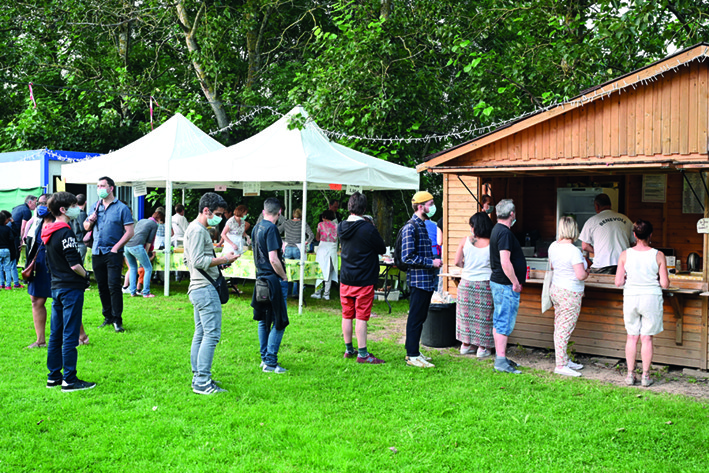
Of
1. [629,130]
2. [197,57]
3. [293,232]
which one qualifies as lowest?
[293,232]

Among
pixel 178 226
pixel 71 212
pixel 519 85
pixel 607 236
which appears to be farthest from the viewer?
pixel 178 226

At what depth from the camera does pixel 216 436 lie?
460cm

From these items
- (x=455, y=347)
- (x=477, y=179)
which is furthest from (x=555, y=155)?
(x=455, y=347)

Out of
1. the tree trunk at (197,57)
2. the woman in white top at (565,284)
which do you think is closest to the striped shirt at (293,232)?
the woman in white top at (565,284)

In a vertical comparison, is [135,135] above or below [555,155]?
above

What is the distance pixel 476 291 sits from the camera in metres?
7.35

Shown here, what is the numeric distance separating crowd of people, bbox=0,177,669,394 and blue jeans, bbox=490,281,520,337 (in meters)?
0.01

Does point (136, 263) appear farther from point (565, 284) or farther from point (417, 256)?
point (565, 284)

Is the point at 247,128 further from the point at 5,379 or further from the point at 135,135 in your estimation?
A: the point at 5,379

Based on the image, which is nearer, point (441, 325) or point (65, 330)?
point (65, 330)

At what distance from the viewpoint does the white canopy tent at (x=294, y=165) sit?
400 inches

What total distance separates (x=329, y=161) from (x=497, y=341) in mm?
4779

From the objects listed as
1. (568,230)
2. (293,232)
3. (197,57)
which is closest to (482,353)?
(568,230)

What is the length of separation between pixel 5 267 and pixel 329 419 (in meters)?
9.59
